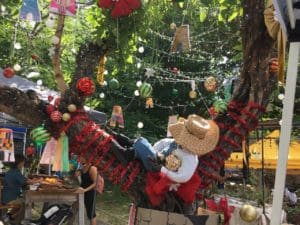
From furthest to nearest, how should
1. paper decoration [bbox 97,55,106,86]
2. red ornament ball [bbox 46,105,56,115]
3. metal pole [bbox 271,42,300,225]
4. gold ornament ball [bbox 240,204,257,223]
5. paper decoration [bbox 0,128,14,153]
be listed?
paper decoration [bbox 0,128,14,153] < paper decoration [bbox 97,55,106,86] < red ornament ball [bbox 46,105,56,115] < gold ornament ball [bbox 240,204,257,223] < metal pole [bbox 271,42,300,225]

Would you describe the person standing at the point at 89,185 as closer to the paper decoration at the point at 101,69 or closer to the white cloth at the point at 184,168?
the paper decoration at the point at 101,69

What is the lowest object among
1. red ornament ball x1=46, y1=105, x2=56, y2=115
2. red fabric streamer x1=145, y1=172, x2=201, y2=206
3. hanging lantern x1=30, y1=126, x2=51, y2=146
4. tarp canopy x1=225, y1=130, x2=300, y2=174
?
tarp canopy x1=225, y1=130, x2=300, y2=174

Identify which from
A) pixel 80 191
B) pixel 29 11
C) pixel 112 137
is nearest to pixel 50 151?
pixel 112 137

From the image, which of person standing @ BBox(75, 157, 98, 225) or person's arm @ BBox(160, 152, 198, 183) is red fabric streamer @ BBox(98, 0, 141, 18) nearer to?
person's arm @ BBox(160, 152, 198, 183)

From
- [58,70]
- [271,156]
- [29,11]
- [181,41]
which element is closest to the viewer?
[58,70]

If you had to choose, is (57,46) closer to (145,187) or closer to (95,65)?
(95,65)

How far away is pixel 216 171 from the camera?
4211 mm

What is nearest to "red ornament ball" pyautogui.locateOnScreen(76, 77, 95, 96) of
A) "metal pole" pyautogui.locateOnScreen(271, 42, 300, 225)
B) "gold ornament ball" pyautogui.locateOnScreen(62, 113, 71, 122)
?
"gold ornament ball" pyautogui.locateOnScreen(62, 113, 71, 122)

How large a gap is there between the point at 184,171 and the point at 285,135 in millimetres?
1306

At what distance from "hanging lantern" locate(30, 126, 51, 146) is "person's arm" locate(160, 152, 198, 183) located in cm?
101

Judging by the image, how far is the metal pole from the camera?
104 inches

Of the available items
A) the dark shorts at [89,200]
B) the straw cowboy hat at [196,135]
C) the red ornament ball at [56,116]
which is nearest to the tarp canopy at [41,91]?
the red ornament ball at [56,116]

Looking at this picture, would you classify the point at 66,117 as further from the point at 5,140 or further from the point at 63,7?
the point at 5,140

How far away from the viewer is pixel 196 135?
3908 mm
